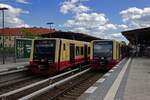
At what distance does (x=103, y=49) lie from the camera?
98.8ft

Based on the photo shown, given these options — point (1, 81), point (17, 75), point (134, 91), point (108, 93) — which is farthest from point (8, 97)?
point (17, 75)

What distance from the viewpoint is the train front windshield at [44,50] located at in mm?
24959

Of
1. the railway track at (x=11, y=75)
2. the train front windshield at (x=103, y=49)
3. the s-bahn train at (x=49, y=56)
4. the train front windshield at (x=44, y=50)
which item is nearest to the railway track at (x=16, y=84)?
the railway track at (x=11, y=75)

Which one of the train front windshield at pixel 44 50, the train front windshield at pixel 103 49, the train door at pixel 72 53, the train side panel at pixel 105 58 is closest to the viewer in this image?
the train front windshield at pixel 44 50


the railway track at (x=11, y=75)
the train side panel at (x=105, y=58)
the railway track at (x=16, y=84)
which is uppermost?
the train side panel at (x=105, y=58)

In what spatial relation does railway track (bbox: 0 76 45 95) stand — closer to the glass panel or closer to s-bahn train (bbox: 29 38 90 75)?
s-bahn train (bbox: 29 38 90 75)

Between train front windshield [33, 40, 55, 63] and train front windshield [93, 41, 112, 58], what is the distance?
587 cm

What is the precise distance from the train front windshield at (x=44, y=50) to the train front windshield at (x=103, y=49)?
5.87m

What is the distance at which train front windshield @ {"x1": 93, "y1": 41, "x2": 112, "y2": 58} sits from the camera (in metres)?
30.0

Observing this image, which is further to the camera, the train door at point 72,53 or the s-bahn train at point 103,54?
the s-bahn train at point 103,54

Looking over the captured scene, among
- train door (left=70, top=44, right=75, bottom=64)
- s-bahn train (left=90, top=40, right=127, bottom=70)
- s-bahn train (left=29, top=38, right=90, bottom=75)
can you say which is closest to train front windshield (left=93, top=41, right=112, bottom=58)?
s-bahn train (left=90, top=40, right=127, bottom=70)

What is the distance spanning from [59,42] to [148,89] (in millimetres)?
11631

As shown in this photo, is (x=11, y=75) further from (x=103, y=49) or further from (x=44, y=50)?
(x=103, y=49)

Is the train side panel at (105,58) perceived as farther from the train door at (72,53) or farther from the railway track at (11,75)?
the railway track at (11,75)
